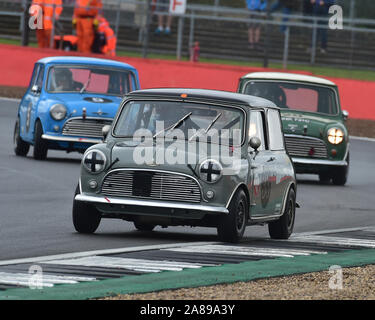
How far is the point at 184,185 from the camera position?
477 inches

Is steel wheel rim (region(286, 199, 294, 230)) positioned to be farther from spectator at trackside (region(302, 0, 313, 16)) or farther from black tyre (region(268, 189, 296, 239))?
spectator at trackside (region(302, 0, 313, 16))

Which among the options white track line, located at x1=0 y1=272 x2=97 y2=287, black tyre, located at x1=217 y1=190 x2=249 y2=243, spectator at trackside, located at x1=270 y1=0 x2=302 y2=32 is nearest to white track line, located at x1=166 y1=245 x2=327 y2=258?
black tyre, located at x1=217 y1=190 x2=249 y2=243

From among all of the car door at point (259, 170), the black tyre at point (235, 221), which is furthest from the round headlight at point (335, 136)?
the black tyre at point (235, 221)

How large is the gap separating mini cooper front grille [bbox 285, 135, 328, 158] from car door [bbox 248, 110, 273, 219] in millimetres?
7589

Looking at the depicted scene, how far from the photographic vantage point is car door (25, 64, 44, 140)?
21312mm

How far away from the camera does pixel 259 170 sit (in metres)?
12.9

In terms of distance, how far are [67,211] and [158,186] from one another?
10.4 feet

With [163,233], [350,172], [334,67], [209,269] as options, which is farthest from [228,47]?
[209,269]

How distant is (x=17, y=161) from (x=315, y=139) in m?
4.68

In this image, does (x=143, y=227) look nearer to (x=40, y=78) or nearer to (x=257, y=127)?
(x=257, y=127)

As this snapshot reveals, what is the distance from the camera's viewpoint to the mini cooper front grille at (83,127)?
20.9m

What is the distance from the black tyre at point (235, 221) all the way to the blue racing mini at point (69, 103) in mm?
A: 8642

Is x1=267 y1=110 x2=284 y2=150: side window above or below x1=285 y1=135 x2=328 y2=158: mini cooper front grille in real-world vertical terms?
above
